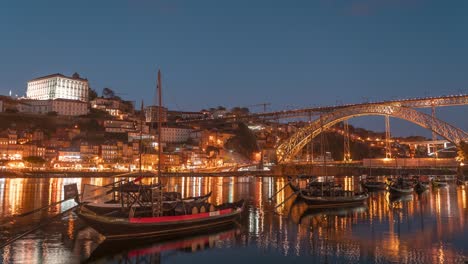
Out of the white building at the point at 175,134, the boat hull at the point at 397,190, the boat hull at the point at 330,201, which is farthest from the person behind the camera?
the white building at the point at 175,134

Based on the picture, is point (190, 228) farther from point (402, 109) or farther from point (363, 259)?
point (402, 109)

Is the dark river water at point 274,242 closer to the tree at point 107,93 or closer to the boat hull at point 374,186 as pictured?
the boat hull at point 374,186

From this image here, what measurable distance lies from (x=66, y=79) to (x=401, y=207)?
9723cm

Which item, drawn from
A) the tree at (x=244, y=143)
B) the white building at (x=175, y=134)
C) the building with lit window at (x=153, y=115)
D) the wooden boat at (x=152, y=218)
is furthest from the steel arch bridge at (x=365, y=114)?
the white building at (x=175, y=134)

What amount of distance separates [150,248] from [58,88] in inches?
3908

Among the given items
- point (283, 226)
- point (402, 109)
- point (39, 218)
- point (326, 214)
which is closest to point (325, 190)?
point (326, 214)

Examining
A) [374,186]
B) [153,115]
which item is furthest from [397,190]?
[153,115]

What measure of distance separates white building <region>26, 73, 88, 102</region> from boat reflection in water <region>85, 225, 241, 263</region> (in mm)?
97577

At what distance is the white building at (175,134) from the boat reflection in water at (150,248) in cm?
8095

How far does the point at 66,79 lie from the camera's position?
340ft

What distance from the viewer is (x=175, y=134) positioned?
97.3 metres

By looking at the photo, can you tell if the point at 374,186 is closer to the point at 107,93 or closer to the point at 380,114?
the point at 380,114

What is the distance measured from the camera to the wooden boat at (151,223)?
13.2 metres

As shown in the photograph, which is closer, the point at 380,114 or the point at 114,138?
the point at 380,114
